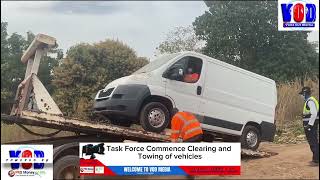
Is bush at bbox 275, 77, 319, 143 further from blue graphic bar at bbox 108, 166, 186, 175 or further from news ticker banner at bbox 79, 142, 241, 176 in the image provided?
blue graphic bar at bbox 108, 166, 186, 175

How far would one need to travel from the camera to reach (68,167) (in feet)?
20.1

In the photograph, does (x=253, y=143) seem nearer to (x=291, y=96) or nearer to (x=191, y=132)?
(x=291, y=96)

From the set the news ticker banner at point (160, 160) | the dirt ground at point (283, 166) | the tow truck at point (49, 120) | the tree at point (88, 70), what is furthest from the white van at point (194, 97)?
the tree at point (88, 70)

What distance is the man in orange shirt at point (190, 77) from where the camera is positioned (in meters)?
7.56

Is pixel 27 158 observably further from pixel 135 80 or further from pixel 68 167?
pixel 135 80

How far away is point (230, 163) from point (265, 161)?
1997 millimetres

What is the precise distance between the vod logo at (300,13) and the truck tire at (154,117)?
2.62 meters

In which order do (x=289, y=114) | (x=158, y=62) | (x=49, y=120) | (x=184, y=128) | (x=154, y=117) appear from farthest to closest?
(x=289, y=114), (x=158, y=62), (x=154, y=117), (x=49, y=120), (x=184, y=128)

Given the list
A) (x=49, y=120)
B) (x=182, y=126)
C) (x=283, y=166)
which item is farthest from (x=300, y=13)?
(x=49, y=120)

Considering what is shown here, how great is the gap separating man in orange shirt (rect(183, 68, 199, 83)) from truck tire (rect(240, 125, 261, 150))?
5.19 ft

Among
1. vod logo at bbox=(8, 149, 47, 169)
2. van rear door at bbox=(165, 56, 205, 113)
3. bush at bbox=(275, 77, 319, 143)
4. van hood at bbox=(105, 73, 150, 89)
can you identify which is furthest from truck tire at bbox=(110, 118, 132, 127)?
bush at bbox=(275, 77, 319, 143)

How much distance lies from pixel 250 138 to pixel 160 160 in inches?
121

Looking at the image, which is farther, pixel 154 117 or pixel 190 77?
pixel 190 77

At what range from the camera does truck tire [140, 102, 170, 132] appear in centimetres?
722
